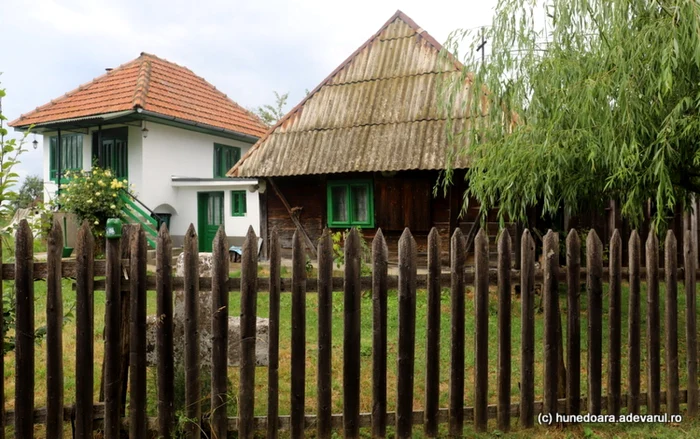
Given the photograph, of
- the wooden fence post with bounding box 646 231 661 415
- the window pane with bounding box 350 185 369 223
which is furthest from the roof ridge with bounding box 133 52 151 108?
the wooden fence post with bounding box 646 231 661 415

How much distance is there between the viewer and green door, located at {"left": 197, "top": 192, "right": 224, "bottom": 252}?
16.7m

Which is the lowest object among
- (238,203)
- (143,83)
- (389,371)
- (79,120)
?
(389,371)

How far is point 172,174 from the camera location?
1681cm

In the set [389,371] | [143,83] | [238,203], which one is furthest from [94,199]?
[389,371]

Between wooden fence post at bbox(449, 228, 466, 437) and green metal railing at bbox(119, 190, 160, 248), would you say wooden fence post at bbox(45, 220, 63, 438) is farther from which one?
green metal railing at bbox(119, 190, 160, 248)

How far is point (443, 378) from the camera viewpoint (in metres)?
5.43

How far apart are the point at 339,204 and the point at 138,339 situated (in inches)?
362

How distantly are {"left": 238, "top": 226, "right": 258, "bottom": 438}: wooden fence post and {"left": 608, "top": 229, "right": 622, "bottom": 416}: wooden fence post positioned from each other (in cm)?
266

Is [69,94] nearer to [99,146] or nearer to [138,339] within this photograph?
[99,146]

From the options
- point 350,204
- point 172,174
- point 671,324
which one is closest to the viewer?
point 671,324

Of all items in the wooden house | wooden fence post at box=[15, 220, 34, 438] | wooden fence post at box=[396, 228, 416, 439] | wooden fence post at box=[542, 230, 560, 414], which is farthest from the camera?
the wooden house

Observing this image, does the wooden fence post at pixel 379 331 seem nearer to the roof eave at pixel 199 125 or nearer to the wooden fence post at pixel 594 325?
the wooden fence post at pixel 594 325

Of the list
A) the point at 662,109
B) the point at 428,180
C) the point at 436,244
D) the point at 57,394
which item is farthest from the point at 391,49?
the point at 57,394

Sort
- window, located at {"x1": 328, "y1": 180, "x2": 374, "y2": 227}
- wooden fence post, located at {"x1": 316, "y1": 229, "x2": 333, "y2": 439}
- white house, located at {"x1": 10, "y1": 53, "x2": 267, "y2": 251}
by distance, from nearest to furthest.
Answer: wooden fence post, located at {"x1": 316, "y1": 229, "x2": 333, "y2": 439}, window, located at {"x1": 328, "y1": 180, "x2": 374, "y2": 227}, white house, located at {"x1": 10, "y1": 53, "x2": 267, "y2": 251}
